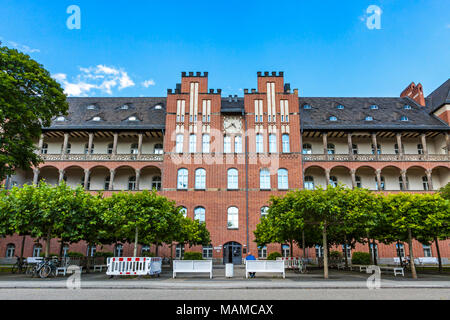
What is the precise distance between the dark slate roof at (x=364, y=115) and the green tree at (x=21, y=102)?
80.0ft

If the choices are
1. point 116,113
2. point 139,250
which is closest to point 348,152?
point 139,250

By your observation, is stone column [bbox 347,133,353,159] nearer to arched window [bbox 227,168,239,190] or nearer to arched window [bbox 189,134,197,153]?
arched window [bbox 227,168,239,190]

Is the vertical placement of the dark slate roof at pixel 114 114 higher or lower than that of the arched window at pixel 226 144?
higher

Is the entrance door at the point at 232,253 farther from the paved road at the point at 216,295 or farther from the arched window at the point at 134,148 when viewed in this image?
the paved road at the point at 216,295

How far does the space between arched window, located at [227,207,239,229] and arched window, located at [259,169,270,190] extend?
3.56 metres

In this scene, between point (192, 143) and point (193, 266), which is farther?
point (192, 143)

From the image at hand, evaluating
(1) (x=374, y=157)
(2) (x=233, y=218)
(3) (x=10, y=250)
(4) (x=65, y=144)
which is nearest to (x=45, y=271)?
(2) (x=233, y=218)

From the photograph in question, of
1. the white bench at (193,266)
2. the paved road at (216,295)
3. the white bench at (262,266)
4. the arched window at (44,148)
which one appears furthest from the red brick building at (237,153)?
the paved road at (216,295)

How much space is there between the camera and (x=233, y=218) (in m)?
31.4

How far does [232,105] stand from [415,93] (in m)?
24.5

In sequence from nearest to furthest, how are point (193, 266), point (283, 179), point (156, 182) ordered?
point (193, 266) → point (283, 179) → point (156, 182)

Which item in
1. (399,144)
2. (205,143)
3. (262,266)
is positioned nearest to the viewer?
(262,266)

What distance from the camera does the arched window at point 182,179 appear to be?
32294mm

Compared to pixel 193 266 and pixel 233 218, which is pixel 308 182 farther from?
pixel 193 266
